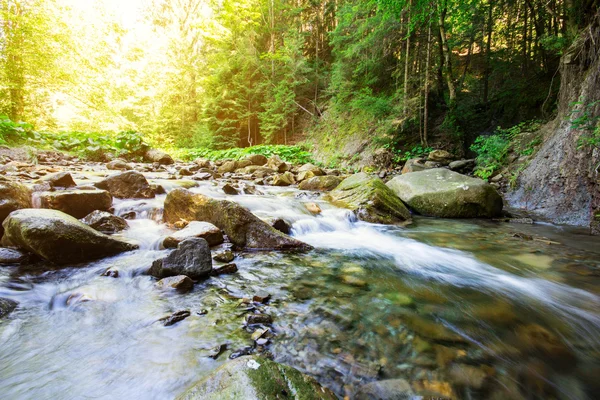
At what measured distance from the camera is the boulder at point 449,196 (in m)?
5.76

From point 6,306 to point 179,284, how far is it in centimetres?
132

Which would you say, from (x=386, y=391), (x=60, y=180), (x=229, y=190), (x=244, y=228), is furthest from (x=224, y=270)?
(x=60, y=180)

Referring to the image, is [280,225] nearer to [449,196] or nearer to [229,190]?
[229,190]

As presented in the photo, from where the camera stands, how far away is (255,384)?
126 centimetres

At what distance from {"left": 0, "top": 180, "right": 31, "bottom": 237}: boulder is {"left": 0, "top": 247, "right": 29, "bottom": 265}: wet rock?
0.65 meters

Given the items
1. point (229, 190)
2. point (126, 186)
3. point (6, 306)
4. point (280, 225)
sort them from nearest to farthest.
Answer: point (6, 306)
point (280, 225)
point (126, 186)
point (229, 190)

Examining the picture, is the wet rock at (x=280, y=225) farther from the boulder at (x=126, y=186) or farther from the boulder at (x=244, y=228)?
the boulder at (x=126, y=186)

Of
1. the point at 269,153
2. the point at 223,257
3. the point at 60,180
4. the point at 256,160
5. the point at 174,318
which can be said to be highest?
the point at 269,153

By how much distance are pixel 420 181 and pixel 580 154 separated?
2742 millimetres

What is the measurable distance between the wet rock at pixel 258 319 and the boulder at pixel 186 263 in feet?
3.15

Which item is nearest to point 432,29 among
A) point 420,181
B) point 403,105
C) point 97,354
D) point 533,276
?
point 403,105

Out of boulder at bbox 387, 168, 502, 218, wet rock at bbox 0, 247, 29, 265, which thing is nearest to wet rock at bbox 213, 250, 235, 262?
wet rock at bbox 0, 247, 29, 265

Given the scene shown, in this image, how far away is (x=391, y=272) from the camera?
10.8ft

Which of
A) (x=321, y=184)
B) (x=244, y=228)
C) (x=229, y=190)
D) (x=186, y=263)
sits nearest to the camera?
(x=186, y=263)
